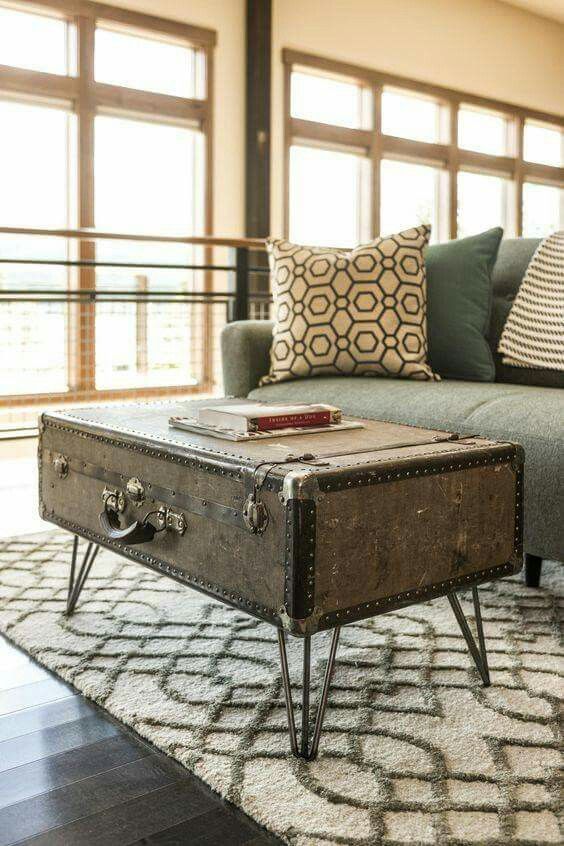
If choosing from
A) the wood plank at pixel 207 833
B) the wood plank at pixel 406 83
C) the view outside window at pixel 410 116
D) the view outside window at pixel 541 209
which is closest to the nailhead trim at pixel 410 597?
the wood plank at pixel 207 833

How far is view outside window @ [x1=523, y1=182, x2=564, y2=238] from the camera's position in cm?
794

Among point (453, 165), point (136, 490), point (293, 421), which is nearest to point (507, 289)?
point (293, 421)

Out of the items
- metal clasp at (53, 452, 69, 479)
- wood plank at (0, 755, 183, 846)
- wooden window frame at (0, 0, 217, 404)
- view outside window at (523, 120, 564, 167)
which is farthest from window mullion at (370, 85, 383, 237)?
wood plank at (0, 755, 183, 846)

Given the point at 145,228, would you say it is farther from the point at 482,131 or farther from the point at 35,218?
the point at 482,131

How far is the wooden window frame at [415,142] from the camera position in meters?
6.23

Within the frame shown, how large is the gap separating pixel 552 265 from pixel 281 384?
89cm

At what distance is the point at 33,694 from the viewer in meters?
1.58

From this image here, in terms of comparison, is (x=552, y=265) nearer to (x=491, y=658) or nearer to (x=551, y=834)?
(x=491, y=658)

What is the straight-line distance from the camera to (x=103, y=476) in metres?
1.76

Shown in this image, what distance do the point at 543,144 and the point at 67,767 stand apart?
7.88 m

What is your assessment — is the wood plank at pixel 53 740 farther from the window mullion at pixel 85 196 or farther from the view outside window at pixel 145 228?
the view outside window at pixel 145 228

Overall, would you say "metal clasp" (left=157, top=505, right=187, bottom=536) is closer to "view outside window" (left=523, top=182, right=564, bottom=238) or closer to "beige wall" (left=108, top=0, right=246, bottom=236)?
"beige wall" (left=108, top=0, right=246, bottom=236)

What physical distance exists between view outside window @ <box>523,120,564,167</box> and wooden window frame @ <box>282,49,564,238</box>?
0.21ft

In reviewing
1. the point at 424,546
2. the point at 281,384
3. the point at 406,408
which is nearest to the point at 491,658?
the point at 424,546
